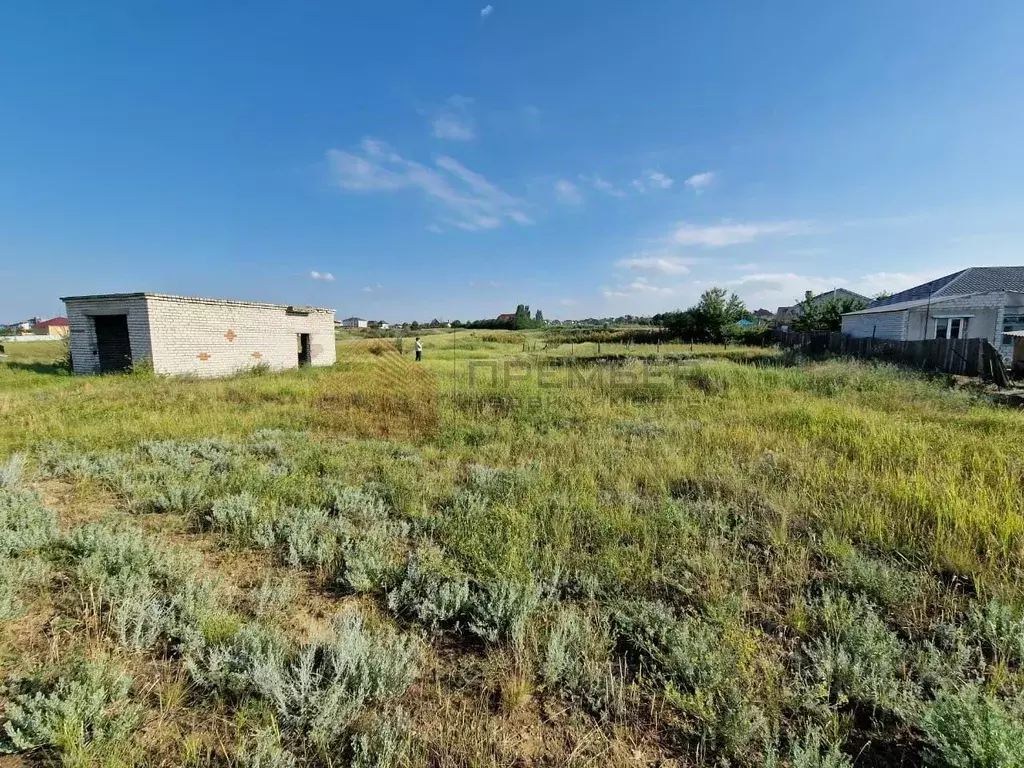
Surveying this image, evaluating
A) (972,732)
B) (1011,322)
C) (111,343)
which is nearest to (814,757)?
(972,732)

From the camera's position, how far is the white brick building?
12.9m

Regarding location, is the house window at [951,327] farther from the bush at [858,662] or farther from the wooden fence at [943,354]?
the bush at [858,662]

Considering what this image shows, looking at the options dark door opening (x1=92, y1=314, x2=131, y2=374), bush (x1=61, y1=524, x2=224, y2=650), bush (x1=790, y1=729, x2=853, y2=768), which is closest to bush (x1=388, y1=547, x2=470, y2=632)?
bush (x1=61, y1=524, x2=224, y2=650)

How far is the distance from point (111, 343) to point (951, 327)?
33872 mm

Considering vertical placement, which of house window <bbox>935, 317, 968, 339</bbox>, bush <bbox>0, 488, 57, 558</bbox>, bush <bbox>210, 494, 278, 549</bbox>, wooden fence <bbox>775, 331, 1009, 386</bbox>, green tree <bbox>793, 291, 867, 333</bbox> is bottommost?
bush <bbox>210, 494, 278, 549</bbox>

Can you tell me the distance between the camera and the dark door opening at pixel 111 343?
13.9 meters

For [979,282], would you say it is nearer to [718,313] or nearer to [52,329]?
[718,313]

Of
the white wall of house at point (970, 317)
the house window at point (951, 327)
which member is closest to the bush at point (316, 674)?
the white wall of house at point (970, 317)

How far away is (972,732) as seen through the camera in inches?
60.3

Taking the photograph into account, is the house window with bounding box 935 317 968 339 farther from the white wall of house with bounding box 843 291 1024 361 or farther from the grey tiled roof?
the grey tiled roof

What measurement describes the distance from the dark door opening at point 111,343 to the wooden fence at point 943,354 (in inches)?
1049

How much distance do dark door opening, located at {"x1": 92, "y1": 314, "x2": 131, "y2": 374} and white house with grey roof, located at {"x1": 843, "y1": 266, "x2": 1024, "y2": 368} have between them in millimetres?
31188

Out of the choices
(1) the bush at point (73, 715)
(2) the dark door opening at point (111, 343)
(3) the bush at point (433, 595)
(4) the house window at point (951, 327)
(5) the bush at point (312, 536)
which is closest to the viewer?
(1) the bush at point (73, 715)

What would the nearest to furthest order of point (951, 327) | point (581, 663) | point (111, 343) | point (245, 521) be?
point (581, 663), point (245, 521), point (111, 343), point (951, 327)
